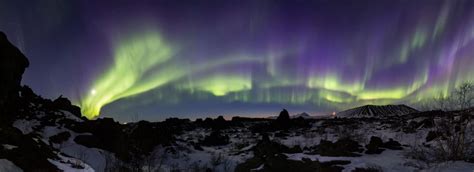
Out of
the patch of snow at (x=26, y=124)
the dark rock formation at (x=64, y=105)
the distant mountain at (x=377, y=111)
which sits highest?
the distant mountain at (x=377, y=111)

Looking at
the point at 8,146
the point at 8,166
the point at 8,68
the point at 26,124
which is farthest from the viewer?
the point at 26,124

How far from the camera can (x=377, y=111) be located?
70875 millimetres

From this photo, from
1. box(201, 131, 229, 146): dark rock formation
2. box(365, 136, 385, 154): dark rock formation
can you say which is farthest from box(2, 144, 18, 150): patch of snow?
box(201, 131, 229, 146): dark rock formation

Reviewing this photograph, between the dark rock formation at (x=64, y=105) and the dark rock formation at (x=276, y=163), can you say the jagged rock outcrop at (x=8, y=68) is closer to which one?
the dark rock formation at (x=64, y=105)

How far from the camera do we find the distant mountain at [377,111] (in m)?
67.2

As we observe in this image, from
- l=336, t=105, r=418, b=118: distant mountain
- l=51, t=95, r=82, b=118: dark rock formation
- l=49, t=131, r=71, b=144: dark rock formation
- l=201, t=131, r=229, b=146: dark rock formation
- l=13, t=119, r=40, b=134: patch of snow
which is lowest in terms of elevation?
l=201, t=131, r=229, b=146: dark rock formation

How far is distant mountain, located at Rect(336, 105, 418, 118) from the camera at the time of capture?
67188mm

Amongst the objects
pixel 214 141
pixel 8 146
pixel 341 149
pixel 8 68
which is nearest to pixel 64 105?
pixel 8 68

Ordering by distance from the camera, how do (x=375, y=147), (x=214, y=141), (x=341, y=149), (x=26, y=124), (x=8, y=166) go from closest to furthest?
(x=8, y=166) → (x=341, y=149) → (x=26, y=124) → (x=375, y=147) → (x=214, y=141)

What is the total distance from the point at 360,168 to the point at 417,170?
2.59 m

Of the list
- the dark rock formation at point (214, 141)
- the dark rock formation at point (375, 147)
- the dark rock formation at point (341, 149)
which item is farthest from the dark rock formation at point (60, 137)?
the dark rock formation at point (375, 147)

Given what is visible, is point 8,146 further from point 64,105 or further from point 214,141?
point 214,141

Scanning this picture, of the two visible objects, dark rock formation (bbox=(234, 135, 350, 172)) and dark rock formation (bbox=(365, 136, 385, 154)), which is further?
dark rock formation (bbox=(365, 136, 385, 154))

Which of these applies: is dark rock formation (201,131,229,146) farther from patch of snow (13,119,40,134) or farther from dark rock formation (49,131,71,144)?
patch of snow (13,119,40,134)
